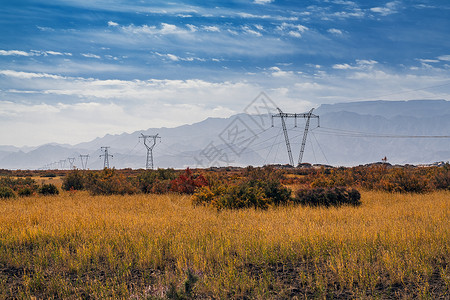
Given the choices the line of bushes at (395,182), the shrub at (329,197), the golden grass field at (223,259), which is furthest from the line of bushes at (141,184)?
the golden grass field at (223,259)

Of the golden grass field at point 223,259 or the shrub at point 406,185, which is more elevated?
the shrub at point 406,185

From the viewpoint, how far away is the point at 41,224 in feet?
40.2

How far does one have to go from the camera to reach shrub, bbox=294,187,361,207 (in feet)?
56.6

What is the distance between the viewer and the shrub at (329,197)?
56.6 feet

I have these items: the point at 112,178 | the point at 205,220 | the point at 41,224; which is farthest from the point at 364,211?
the point at 112,178

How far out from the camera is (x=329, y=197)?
17.5 m

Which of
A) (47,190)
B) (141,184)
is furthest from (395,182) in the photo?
(47,190)

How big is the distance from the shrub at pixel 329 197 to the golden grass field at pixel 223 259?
15.2 ft

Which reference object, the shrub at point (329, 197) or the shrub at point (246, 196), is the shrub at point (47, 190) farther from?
the shrub at point (329, 197)

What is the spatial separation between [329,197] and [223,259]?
10651 mm

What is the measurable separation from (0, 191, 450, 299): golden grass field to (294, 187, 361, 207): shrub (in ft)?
15.2

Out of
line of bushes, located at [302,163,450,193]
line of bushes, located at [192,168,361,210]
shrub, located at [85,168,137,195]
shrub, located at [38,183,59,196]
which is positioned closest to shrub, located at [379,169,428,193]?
line of bushes, located at [302,163,450,193]

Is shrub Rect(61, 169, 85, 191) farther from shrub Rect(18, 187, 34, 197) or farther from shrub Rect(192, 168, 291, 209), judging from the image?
shrub Rect(192, 168, 291, 209)

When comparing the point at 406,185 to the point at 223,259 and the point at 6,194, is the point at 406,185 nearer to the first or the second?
the point at 223,259
